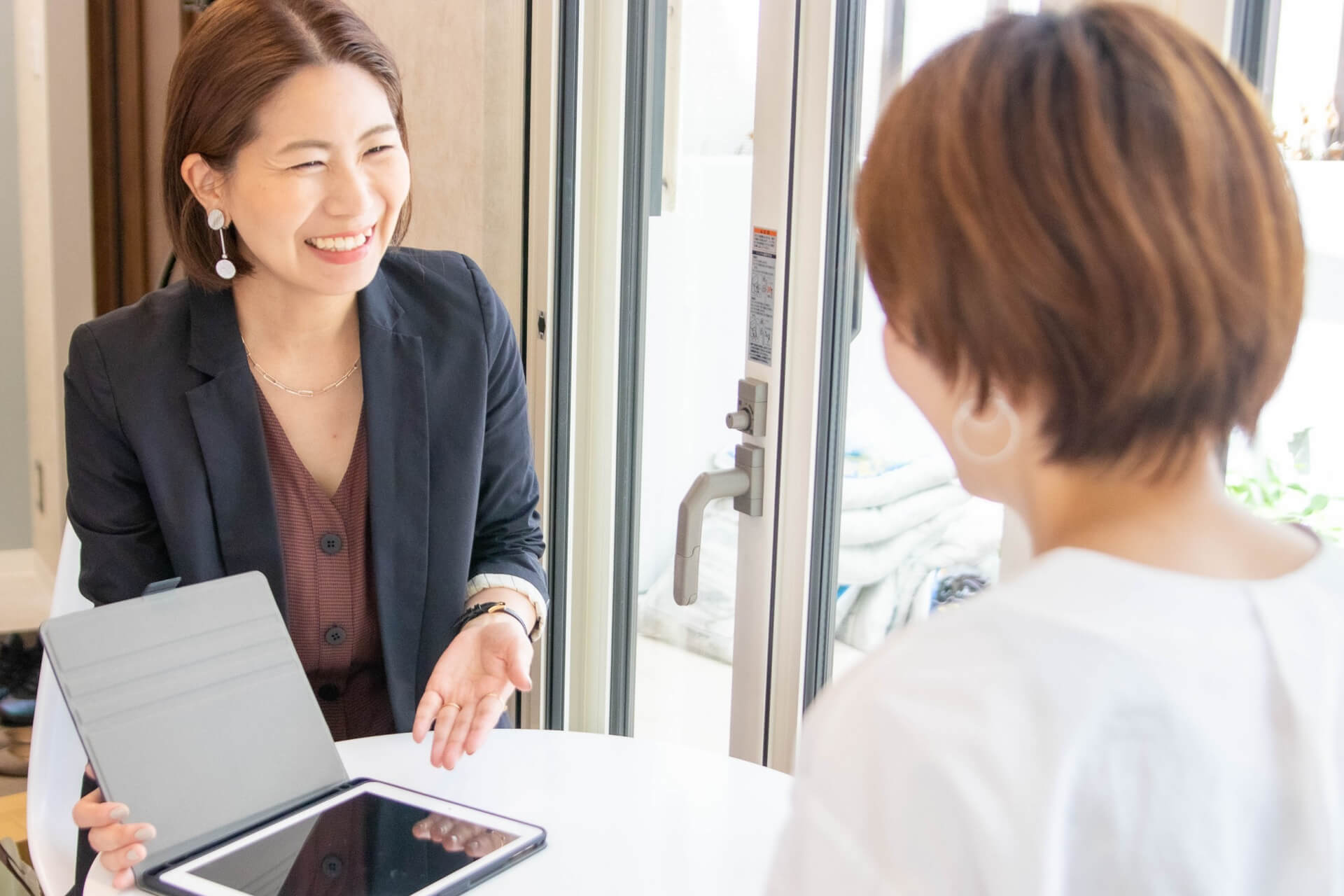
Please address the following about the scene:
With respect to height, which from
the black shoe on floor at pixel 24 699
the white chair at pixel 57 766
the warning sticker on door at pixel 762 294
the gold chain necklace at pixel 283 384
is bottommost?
the black shoe on floor at pixel 24 699

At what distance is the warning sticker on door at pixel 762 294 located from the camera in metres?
1.67

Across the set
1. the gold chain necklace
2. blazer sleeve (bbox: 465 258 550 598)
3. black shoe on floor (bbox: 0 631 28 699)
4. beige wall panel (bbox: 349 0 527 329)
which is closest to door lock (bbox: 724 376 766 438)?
blazer sleeve (bbox: 465 258 550 598)

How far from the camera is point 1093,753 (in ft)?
1.63

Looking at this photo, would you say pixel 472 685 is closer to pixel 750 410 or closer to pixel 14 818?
pixel 750 410

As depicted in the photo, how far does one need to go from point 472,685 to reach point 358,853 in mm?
318

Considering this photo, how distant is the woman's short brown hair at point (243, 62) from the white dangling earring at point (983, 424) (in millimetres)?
1058

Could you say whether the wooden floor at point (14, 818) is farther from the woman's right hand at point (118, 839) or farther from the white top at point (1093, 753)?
the white top at point (1093, 753)

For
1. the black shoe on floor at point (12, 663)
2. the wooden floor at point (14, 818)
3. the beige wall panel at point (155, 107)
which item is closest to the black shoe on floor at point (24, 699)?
the black shoe on floor at point (12, 663)

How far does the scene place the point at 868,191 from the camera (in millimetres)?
588

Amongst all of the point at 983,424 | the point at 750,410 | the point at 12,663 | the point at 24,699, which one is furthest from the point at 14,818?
the point at 983,424

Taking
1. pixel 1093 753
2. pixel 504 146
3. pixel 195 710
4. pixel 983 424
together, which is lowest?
pixel 195 710

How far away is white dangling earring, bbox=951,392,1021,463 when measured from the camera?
1.89 feet

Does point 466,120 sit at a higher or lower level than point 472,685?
higher

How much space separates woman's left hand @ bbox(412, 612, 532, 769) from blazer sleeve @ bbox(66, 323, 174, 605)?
40 centimetres
